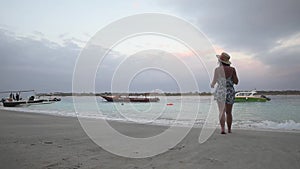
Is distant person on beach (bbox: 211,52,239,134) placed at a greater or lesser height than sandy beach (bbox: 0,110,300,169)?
greater

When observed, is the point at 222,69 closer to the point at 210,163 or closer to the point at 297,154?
the point at 297,154

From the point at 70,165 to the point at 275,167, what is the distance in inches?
97.0

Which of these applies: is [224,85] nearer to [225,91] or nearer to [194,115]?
[225,91]

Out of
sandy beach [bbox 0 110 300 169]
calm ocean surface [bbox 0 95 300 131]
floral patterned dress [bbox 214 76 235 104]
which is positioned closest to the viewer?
sandy beach [bbox 0 110 300 169]

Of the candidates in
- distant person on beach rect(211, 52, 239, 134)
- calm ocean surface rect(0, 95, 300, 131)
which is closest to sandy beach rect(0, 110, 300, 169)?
distant person on beach rect(211, 52, 239, 134)

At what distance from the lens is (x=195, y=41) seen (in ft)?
16.5

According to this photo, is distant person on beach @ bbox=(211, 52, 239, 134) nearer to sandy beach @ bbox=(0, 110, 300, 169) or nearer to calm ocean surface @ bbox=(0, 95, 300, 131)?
sandy beach @ bbox=(0, 110, 300, 169)

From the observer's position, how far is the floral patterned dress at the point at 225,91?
5609 millimetres

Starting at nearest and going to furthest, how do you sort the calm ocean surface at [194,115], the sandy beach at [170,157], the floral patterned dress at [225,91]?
the sandy beach at [170,157], the floral patterned dress at [225,91], the calm ocean surface at [194,115]

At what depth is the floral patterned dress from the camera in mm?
5609

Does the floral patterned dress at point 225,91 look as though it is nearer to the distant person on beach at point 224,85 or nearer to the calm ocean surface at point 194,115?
the distant person on beach at point 224,85

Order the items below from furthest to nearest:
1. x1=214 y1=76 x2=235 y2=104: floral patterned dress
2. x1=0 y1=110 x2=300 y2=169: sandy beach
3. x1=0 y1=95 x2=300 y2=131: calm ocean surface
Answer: x1=0 y1=95 x2=300 y2=131: calm ocean surface < x1=214 y1=76 x2=235 y2=104: floral patterned dress < x1=0 y1=110 x2=300 y2=169: sandy beach

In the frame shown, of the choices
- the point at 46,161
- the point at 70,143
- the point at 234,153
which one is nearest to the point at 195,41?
the point at 234,153

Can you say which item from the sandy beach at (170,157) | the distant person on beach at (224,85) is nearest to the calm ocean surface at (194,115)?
the distant person on beach at (224,85)
